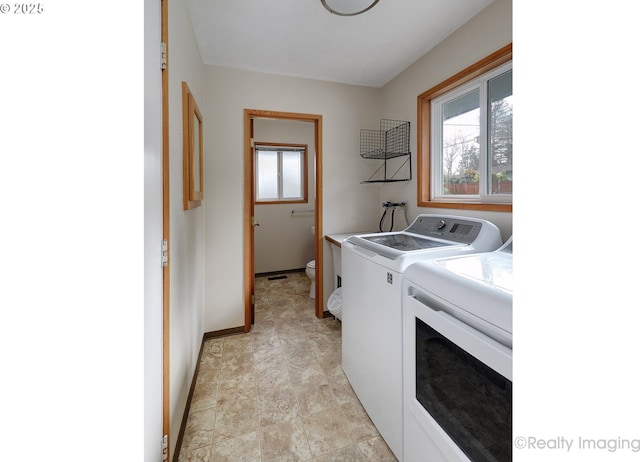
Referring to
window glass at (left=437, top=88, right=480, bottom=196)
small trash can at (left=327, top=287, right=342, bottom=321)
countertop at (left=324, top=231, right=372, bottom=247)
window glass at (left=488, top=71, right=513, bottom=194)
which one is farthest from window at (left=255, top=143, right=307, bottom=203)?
window glass at (left=488, top=71, right=513, bottom=194)

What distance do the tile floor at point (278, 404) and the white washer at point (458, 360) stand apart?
1.26 feet

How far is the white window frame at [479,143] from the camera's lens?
69.0 inches

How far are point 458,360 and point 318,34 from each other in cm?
215

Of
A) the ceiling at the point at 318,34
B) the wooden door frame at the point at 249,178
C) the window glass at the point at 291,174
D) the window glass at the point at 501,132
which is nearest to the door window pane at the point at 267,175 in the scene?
the window glass at the point at 291,174

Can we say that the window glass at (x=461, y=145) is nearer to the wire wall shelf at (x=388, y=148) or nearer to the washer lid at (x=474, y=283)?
the wire wall shelf at (x=388, y=148)

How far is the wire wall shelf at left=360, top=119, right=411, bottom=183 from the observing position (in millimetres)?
2482

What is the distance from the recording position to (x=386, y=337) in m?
1.31

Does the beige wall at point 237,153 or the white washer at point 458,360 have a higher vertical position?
the beige wall at point 237,153

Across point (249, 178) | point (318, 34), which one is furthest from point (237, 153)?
point (318, 34)

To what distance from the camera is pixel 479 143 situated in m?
1.85

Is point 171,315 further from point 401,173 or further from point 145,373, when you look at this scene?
point 401,173

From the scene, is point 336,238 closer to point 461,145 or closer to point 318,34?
point 461,145
